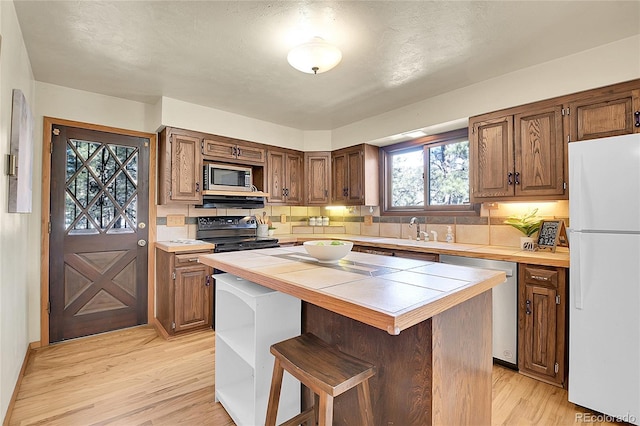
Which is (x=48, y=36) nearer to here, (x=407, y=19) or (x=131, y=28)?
(x=131, y=28)

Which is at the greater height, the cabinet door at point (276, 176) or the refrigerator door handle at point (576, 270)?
the cabinet door at point (276, 176)

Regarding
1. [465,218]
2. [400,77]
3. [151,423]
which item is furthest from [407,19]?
[151,423]

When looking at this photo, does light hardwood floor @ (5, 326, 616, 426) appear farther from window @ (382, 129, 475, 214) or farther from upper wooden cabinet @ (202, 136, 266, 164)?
upper wooden cabinet @ (202, 136, 266, 164)

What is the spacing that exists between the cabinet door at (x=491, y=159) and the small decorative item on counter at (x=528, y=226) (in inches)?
10.6

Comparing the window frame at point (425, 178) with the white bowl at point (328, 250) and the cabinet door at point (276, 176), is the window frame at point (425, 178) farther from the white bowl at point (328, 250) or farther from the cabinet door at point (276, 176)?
the white bowl at point (328, 250)

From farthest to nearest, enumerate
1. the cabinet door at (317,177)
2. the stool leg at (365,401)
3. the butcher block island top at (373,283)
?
the cabinet door at (317,177)
the stool leg at (365,401)
the butcher block island top at (373,283)

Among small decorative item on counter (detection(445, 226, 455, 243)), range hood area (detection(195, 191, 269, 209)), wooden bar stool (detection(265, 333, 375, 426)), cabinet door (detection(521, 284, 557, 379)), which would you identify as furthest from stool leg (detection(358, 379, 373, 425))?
range hood area (detection(195, 191, 269, 209))

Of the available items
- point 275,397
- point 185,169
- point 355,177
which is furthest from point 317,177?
point 275,397

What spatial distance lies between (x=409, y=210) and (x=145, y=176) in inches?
123

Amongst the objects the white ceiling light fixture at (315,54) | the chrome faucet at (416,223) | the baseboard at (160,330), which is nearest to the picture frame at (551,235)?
the chrome faucet at (416,223)

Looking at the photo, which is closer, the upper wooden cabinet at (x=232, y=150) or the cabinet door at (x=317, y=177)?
the upper wooden cabinet at (x=232, y=150)

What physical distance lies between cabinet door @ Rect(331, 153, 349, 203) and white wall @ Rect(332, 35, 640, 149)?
26.4 inches

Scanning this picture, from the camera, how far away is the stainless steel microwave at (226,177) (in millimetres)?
3441

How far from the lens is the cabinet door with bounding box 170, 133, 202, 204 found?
10.6ft
